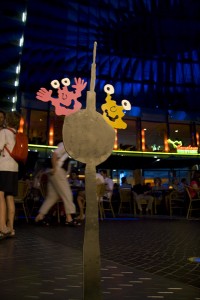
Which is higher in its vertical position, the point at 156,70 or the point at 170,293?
the point at 156,70

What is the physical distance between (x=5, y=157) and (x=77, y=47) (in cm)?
1727

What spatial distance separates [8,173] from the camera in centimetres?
426

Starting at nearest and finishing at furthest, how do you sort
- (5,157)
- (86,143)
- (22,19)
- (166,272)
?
(86,143) < (166,272) < (5,157) < (22,19)

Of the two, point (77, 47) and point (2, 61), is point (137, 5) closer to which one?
point (77, 47)

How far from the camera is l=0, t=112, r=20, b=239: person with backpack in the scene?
13.8 feet

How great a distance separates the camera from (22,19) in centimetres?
921

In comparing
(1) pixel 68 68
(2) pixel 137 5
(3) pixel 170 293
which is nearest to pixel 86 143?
(3) pixel 170 293

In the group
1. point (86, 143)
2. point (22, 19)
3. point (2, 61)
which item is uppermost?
point (22, 19)

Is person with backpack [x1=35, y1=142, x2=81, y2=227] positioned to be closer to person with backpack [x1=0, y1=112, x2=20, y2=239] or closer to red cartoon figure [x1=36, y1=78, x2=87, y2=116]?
red cartoon figure [x1=36, y1=78, x2=87, y2=116]

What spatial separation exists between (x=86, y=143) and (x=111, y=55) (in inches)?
804

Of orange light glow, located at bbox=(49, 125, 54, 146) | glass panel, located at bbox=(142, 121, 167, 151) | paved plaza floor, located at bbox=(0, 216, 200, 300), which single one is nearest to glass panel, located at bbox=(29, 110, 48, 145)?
orange light glow, located at bbox=(49, 125, 54, 146)

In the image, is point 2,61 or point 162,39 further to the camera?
point 162,39

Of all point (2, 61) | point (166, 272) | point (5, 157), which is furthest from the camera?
point (2, 61)

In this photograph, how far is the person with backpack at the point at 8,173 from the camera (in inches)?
166
